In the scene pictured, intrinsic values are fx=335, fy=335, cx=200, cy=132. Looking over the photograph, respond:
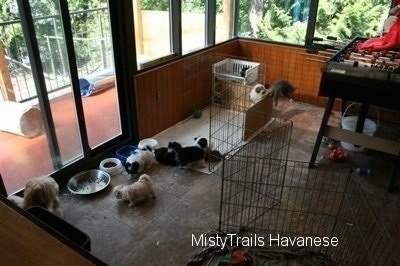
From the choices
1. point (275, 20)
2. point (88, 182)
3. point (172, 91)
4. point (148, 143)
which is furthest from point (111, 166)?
point (275, 20)

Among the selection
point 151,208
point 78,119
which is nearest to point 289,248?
point 151,208

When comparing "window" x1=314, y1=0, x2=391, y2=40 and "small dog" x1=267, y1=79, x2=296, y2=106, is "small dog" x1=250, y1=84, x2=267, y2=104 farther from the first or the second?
"window" x1=314, y1=0, x2=391, y2=40

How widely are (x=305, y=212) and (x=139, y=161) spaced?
1.41m

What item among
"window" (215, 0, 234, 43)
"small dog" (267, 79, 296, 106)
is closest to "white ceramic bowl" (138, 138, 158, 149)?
"small dog" (267, 79, 296, 106)

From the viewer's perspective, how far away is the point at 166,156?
299 cm

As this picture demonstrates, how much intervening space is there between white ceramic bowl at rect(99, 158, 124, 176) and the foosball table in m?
1.61

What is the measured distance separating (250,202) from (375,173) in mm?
1258

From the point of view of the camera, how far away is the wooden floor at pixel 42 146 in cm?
274

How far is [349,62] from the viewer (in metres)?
2.60

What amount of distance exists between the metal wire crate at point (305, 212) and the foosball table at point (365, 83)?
0.32 metres

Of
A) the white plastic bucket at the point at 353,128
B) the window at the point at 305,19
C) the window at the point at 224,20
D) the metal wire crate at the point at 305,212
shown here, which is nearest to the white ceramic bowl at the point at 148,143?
the metal wire crate at the point at 305,212

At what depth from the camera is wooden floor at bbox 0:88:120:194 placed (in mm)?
2738

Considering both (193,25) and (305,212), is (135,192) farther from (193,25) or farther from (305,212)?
(193,25)

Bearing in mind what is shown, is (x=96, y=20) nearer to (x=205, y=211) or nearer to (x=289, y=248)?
(x=205, y=211)
